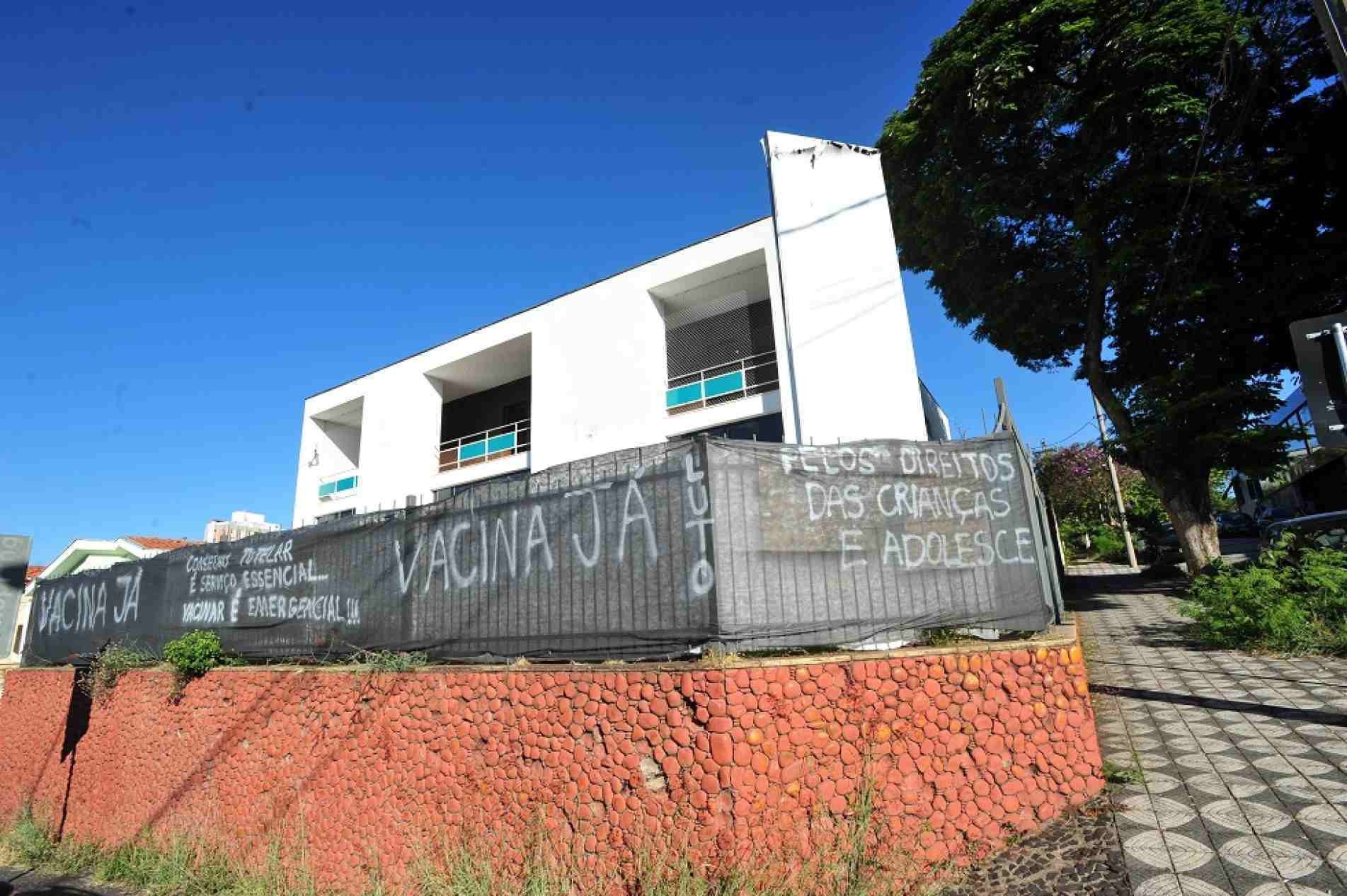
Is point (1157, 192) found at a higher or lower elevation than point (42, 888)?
higher

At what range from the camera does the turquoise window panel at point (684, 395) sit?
13242 millimetres

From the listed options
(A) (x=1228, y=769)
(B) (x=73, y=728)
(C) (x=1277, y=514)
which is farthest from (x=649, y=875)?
(C) (x=1277, y=514)

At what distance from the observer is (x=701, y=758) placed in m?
3.71

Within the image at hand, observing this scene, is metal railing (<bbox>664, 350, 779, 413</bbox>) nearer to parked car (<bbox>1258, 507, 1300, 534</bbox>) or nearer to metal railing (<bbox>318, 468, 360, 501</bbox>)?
metal railing (<bbox>318, 468, 360, 501</bbox>)

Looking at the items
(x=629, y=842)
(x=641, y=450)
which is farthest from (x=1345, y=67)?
(x=629, y=842)

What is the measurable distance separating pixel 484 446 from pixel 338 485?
5.70m

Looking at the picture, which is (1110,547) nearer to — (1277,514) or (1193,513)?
(1277,514)

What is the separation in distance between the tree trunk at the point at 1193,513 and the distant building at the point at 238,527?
64.7 feet

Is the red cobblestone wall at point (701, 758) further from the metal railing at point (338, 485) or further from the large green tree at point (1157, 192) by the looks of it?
the metal railing at point (338, 485)

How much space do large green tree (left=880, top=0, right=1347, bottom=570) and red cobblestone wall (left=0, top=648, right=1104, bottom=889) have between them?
10527mm

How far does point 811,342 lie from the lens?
10.5 m

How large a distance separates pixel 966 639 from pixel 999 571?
64cm

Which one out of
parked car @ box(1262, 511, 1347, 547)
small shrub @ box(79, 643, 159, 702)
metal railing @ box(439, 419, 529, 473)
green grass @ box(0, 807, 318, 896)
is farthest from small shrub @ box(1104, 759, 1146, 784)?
metal railing @ box(439, 419, 529, 473)

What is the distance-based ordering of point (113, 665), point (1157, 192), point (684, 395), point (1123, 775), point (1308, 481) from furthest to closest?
point (1308, 481) → point (684, 395) → point (1157, 192) → point (113, 665) → point (1123, 775)
